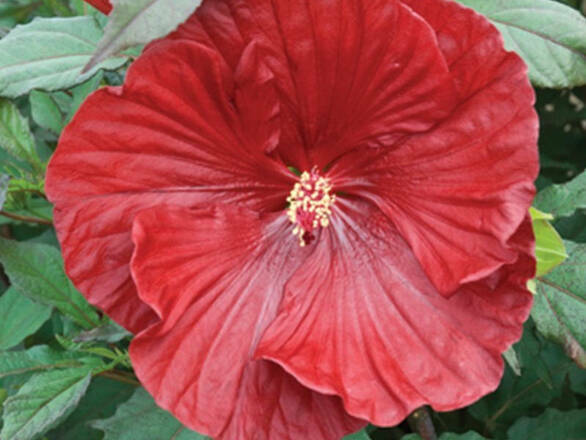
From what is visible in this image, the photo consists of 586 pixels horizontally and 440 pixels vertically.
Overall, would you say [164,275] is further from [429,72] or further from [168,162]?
[429,72]

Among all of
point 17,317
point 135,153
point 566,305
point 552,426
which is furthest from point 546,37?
point 17,317

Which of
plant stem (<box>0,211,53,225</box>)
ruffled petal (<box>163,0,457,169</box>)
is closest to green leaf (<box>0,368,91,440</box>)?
plant stem (<box>0,211,53,225</box>)

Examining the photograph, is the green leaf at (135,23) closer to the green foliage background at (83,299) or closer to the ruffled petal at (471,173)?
the green foliage background at (83,299)

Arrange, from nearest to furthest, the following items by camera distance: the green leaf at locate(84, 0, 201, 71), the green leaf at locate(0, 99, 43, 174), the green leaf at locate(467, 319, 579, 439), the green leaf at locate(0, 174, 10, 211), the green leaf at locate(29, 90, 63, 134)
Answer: the green leaf at locate(84, 0, 201, 71), the green leaf at locate(0, 174, 10, 211), the green leaf at locate(0, 99, 43, 174), the green leaf at locate(29, 90, 63, 134), the green leaf at locate(467, 319, 579, 439)

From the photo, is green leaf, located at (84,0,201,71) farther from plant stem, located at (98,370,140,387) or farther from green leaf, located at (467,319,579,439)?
green leaf, located at (467,319,579,439)

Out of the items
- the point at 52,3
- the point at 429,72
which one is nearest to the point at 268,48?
the point at 429,72

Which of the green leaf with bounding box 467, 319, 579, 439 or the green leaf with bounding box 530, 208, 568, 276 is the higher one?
the green leaf with bounding box 530, 208, 568, 276
